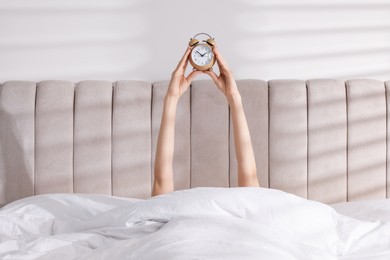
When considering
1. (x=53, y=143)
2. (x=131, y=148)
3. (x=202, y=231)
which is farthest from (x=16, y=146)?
(x=202, y=231)

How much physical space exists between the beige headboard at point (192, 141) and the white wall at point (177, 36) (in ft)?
0.67

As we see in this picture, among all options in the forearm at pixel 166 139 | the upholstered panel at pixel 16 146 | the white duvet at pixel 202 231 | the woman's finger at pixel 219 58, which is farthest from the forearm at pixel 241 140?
the upholstered panel at pixel 16 146

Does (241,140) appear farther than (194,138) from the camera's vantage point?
No

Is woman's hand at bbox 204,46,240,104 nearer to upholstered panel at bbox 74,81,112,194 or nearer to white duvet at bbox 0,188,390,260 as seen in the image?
upholstered panel at bbox 74,81,112,194

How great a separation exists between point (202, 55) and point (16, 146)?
33.8 inches

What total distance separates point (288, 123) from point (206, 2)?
668 mm

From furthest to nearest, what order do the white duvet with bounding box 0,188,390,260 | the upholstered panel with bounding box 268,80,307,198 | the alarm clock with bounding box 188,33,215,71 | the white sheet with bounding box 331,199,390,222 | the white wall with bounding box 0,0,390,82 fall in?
the white wall with bounding box 0,0,390,82 < the upholstered panel with bounding box 268,80,307,198 < the alarm clock with bounding box 188,33,215,71 < the white sheet with bounding box 331,199,390,222 < the white duvet with bounding box 0,188,390,260

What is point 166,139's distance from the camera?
2.41 meters

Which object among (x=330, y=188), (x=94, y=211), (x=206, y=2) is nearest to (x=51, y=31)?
(x=206, y=2)

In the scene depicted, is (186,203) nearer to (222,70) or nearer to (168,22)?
(222,70)

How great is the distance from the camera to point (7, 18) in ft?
9.02

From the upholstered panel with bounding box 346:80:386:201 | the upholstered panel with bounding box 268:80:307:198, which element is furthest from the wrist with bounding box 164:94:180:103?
the upholstered panel with bounding box 346:80:386:201

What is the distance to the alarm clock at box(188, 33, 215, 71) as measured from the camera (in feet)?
7.90

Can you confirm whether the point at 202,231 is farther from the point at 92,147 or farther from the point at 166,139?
the point at 92,147
